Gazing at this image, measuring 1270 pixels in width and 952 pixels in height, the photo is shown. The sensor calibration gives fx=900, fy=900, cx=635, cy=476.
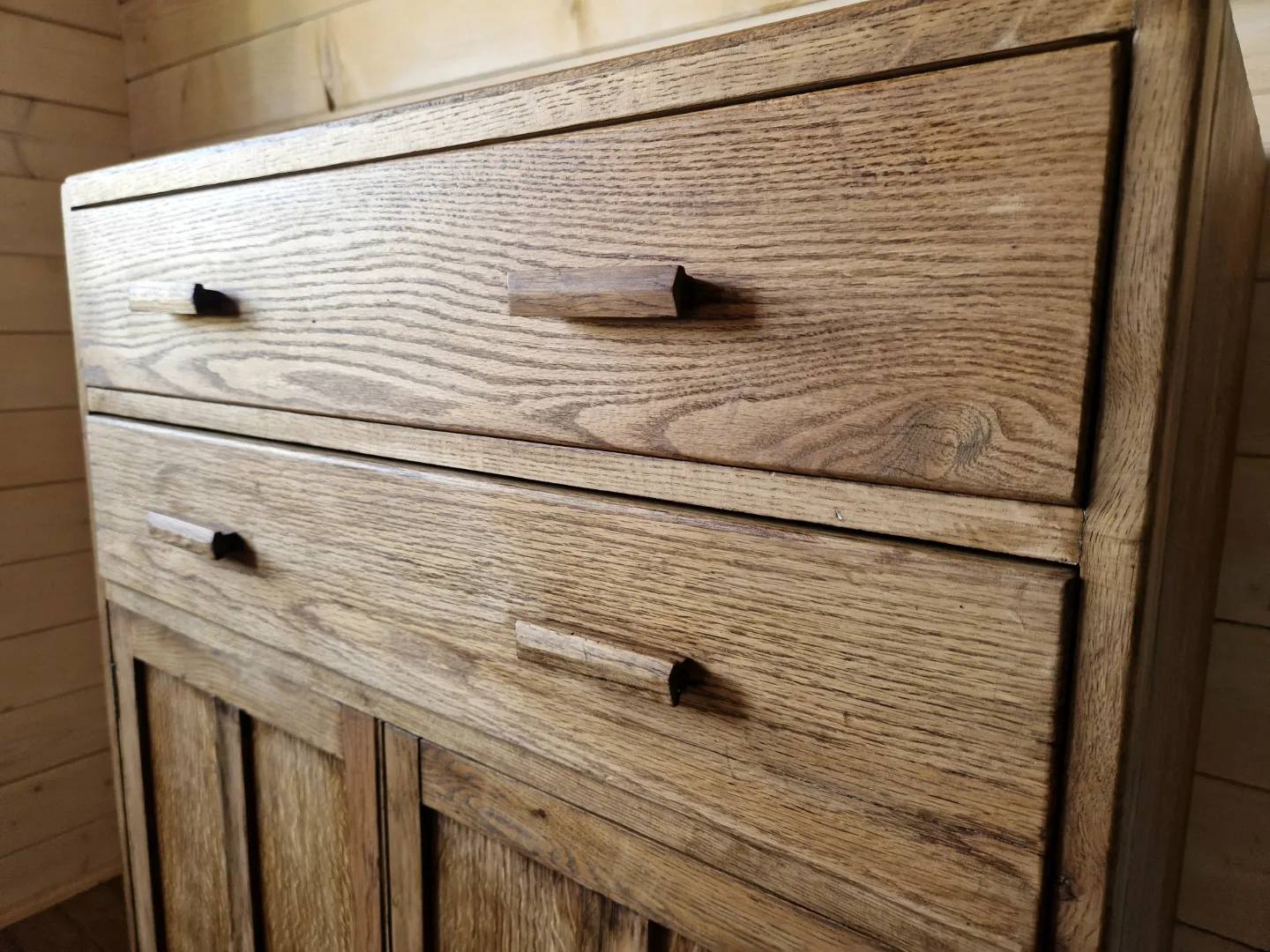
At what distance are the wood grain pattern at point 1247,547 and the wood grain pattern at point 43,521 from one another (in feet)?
5.37

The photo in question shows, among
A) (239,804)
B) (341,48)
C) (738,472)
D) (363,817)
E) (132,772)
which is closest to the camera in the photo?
(738,472)

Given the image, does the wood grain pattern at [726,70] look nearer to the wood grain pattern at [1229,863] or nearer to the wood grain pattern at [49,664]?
the wood grain pattern at [1229,863]

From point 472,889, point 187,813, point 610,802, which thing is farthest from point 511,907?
point 187,813

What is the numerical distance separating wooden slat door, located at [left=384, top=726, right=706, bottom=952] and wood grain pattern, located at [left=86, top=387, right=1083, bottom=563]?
235 mm

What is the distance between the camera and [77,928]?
1.48 m

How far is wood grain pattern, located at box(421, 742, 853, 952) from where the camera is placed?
0.54 metres

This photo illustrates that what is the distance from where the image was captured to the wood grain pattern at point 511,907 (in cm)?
62

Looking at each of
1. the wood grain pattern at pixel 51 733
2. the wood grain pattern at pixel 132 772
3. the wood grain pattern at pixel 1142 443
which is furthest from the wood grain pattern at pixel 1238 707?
the wood grain pattern at pixel 51 733

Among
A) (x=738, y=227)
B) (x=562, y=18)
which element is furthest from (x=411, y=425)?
(x=562, y=18)

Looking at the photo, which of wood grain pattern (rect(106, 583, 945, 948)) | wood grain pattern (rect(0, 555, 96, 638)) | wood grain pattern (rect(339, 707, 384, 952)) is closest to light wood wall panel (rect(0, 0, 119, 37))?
wood grain pattern (rect(0, 555, 96, 638))

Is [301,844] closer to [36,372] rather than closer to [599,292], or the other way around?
[599,292]

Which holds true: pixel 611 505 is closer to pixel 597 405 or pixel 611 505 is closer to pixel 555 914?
pixel 597 405

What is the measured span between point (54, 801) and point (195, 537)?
41.4 inches

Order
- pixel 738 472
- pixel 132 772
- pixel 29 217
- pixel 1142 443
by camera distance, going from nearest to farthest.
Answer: pixel 1142 443 < pixel 738 472 < pixel 132 772 < pixel 29 217
